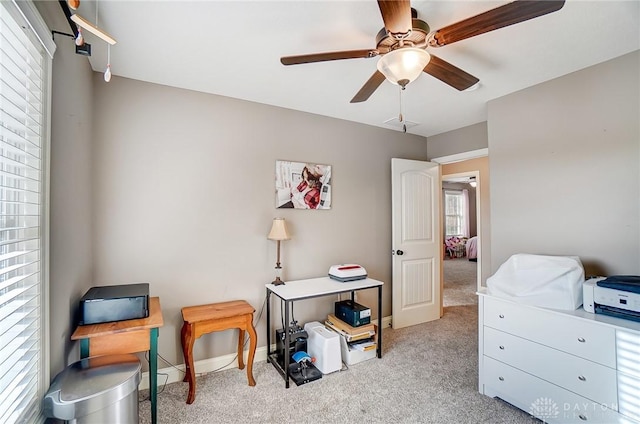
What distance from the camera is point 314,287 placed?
274cm

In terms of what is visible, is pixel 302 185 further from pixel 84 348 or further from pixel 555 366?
pixel 555 366

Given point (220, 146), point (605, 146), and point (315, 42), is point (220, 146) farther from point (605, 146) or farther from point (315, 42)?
point (605, 146)

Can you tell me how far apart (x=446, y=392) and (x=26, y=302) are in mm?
2618

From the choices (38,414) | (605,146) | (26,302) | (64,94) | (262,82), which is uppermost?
(262,82)

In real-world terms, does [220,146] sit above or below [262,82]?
below

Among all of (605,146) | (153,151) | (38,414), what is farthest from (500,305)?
(153,151)

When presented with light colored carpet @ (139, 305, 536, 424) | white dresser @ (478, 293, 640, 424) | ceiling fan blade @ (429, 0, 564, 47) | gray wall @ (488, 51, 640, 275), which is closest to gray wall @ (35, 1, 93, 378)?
light colored carpet @ (139, 305, 536, 424)

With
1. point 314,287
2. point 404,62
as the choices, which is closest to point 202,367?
point 314,287

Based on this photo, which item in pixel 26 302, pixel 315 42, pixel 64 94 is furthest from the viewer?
pixel 315 42

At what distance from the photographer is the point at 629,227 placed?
79.7 inches

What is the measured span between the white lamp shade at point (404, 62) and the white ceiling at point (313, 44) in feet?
1.10

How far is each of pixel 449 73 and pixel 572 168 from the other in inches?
56.5

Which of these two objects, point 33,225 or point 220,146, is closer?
point 33,225

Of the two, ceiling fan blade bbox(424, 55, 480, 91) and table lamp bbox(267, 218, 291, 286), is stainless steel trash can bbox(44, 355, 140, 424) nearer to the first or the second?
table lamp bbox(267, 218, 291, 286)
